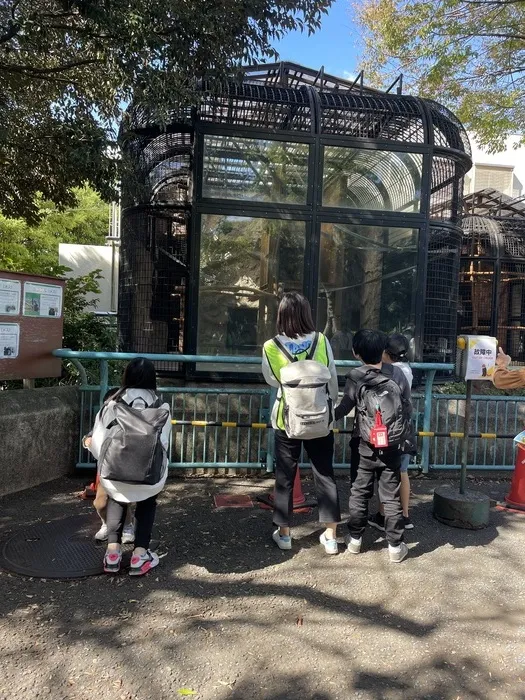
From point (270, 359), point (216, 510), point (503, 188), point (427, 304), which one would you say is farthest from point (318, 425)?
Answer: point (503, 188)

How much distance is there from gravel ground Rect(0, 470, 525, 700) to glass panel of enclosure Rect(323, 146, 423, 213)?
3.80 metres

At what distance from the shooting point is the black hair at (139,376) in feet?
10.7

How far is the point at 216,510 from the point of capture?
4.42 meters

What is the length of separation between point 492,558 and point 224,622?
200cm

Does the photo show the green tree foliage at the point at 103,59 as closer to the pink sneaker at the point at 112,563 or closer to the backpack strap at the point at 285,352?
the backpack strap at the point at 285,352

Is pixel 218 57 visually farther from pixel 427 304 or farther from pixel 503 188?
pixel 503 188

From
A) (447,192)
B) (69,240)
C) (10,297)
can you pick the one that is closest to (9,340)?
(10,297)

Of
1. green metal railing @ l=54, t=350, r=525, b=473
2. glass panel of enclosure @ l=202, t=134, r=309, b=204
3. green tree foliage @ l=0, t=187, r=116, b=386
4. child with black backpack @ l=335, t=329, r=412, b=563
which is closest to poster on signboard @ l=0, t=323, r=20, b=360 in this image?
green metal railing @ l=54, t=350, r=525, b=473

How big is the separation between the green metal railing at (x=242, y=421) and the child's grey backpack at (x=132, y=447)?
1.74 m

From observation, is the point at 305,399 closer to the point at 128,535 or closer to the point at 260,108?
the point at 128,535

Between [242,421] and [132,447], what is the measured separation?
231 centimetres

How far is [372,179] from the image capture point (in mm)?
6363

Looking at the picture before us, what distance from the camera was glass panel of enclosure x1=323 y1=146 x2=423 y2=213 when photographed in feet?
20.3

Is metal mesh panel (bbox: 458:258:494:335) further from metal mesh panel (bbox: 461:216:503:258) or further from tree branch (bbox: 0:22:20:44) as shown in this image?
tree branch (bbox: 0:22:20:44)
